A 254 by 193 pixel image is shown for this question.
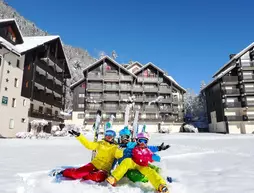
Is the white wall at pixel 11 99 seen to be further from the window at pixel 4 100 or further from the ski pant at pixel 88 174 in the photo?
the ski pant at pixel 88 174

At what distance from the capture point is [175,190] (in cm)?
426

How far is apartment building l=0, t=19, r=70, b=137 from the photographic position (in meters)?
24.4

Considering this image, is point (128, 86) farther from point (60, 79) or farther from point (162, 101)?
point (60, 79)

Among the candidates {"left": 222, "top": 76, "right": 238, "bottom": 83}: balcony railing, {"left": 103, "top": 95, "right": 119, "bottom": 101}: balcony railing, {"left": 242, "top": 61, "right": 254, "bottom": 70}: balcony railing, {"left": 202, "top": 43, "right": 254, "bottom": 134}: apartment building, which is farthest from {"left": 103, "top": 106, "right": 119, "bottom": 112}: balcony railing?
{"left": 242, "top": 61, "right": 254, "bottom": 70}: balcony railing

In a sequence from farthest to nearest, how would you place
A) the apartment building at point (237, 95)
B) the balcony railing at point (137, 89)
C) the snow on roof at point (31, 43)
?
the balcony railing at point (137, 89), the apartment building at point (237, 95), the snow on roof at point (31, 43)

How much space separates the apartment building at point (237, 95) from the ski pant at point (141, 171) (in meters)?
37.9

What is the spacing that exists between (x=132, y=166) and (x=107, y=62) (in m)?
44.0

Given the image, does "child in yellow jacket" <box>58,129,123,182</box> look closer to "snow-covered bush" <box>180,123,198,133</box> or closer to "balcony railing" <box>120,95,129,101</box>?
"snow-covered bush" <box>180,123,198,133</box>

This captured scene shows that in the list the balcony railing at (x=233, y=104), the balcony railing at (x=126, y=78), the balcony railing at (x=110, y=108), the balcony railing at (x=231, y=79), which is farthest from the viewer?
the balcony railing at (x=126, y=78)

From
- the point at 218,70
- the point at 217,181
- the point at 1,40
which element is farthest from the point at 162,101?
the point at 217,181

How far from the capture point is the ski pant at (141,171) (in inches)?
163

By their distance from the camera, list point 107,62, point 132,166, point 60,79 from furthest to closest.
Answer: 1. point 107,62
2. point 60,79
3. point 132,166

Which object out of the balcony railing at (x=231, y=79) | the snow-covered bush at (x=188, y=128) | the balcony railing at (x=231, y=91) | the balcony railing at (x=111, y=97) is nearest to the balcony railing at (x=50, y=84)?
the balcony railing at (x=111, y=97)

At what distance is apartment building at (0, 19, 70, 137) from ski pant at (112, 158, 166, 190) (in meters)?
23.0
